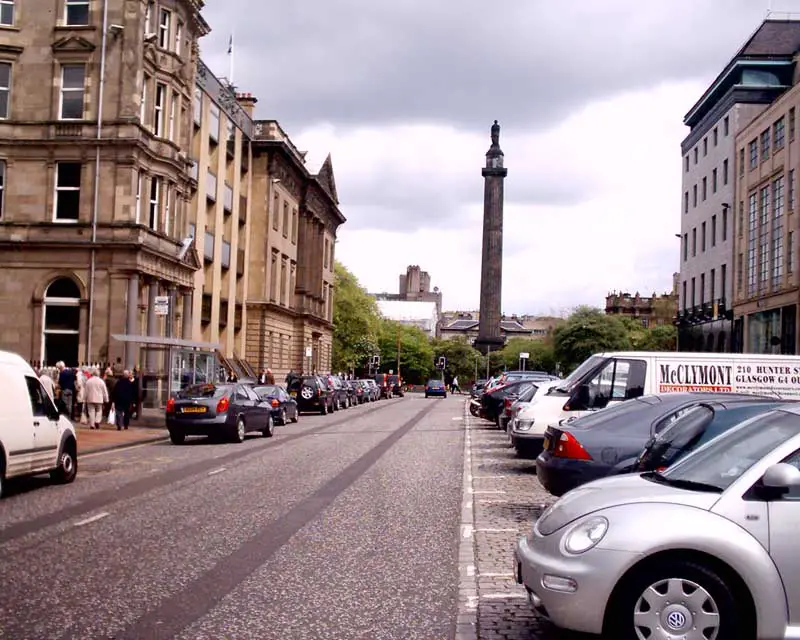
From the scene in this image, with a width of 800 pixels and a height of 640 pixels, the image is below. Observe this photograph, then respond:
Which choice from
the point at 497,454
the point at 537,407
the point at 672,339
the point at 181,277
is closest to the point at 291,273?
the point at 181,277

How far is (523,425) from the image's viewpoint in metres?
17.1

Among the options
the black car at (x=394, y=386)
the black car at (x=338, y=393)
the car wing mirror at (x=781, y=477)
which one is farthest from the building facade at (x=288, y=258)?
the car wing mirror at (x=781, y=477)

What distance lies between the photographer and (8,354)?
13.6 m

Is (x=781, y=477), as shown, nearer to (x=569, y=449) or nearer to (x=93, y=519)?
(x=569, y=449)

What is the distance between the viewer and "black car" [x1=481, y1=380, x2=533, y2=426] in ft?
94.5

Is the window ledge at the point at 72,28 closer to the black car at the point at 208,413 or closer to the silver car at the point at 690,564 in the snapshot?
the black car at the point at 208,413

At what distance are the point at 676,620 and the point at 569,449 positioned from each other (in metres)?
5.38

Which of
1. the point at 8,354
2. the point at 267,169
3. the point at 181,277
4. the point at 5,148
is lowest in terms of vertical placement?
the point at 8,354

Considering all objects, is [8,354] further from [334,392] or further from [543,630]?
[334,392]

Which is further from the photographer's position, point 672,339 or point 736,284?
point 672,339

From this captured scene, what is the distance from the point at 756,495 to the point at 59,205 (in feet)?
110

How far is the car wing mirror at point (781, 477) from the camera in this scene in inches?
216

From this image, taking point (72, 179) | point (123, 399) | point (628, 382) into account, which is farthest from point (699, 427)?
point (72, 179)

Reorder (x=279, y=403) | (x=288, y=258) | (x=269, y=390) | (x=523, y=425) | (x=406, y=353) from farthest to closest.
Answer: (x=406, y=353) → (x=288, y=258) → (x=269, y=390) → (x=279, y=403) → (x=523, y=425)
